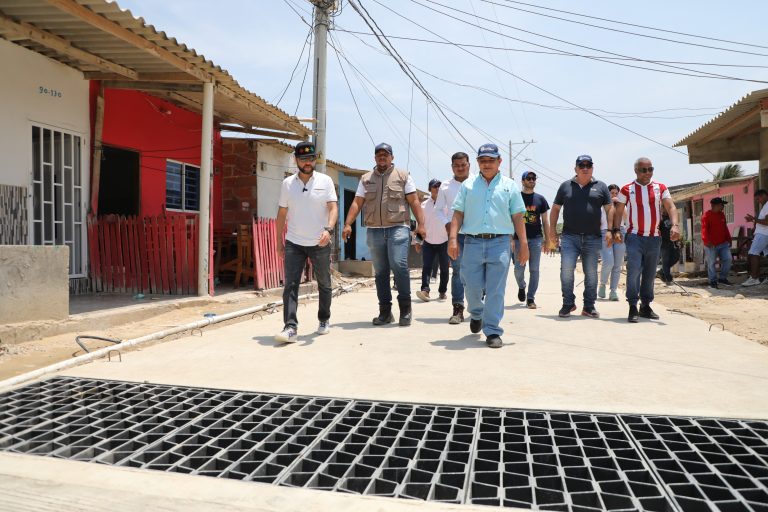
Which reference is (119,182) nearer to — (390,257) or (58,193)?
(58,193)

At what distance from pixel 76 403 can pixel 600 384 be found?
9.85 ft

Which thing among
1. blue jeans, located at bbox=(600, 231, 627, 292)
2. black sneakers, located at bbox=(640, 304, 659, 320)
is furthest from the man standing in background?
blue jeans, located at bbox=(600, 231, 627, 292)

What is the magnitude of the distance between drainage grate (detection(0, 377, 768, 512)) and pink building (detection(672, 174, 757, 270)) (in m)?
14.9

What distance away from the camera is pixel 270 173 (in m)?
14.6

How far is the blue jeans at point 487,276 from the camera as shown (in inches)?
195

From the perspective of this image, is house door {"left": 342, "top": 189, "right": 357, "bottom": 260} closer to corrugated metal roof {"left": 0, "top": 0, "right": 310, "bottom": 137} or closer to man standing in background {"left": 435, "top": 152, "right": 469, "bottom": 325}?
corrugated metal roof {"left": 0, "top": 0, "right": 310, "bottom": 137}

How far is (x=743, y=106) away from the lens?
10438mm

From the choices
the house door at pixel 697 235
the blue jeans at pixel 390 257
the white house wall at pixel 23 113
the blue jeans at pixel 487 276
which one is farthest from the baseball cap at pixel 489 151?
the house door at pixel 697 235

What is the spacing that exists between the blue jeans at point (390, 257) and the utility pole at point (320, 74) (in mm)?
5648

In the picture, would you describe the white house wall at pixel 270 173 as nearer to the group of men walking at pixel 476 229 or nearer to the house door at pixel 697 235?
the group of men walking at pixel 476 229

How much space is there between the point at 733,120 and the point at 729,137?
2252 mm

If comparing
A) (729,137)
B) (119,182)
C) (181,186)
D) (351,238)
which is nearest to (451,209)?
(119,182)

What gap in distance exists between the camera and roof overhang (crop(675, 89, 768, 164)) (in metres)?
Result: 10.9

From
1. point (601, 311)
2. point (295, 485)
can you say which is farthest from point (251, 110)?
point (295, 485)
